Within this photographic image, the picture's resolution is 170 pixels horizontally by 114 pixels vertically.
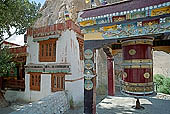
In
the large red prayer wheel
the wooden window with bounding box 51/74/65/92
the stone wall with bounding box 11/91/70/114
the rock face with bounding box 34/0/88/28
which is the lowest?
the stone wall with bounding box 11/91/70/114

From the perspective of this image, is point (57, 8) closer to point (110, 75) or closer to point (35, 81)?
point (35, 81)

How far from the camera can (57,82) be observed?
8.27 meters

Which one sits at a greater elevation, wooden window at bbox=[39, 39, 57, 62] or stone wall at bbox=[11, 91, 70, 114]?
wooden window at bbox=[39, 39, 57, 62]

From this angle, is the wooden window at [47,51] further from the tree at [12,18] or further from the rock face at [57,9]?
the rock face at [57,9]

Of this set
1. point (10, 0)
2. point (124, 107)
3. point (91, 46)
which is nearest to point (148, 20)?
point (91, 46)

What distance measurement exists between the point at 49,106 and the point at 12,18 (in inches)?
235

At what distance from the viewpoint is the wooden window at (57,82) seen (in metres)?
8.09

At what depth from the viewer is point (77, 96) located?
809 cm

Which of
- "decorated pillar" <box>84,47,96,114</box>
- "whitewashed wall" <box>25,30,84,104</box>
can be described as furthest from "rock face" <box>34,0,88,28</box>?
"decorated pillar" <box>84,47,96,114</box>

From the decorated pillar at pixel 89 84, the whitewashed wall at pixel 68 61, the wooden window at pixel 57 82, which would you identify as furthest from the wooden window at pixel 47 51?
the decorated pillar at pixel 89 84

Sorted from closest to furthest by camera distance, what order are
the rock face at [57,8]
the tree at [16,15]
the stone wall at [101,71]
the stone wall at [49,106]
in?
the stone wall at [49,106] < the tree at [16,15] < the stone wall at [101,71] < the rock face at [57,8]

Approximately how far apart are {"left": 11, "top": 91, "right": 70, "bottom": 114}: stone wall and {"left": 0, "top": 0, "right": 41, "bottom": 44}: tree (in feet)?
17.5

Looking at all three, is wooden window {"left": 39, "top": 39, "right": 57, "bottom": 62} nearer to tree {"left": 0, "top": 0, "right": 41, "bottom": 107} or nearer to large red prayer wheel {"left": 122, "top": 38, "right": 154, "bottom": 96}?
tree {"left": 0, "top": 0, "right": 41, "bottom": 107}

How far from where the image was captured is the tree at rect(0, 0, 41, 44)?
25.1 ft
